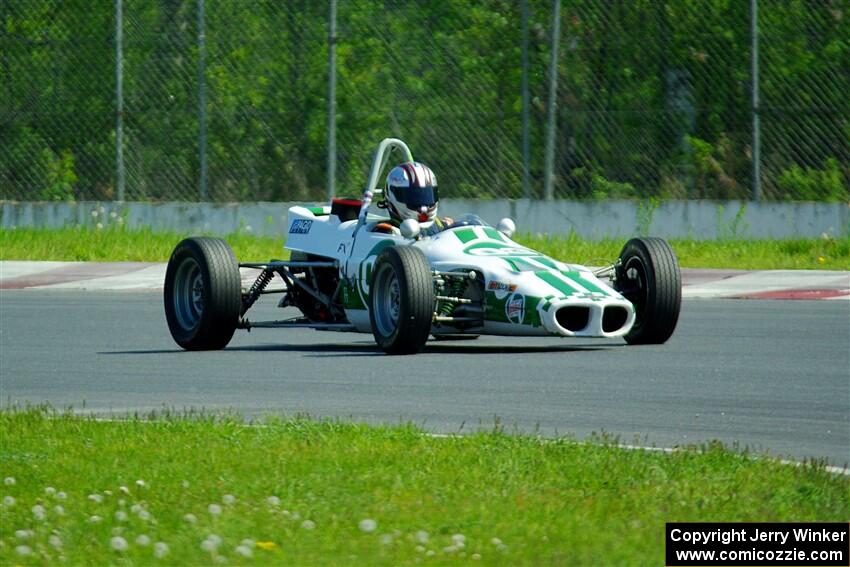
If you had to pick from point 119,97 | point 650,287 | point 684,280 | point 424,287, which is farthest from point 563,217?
point 424,287

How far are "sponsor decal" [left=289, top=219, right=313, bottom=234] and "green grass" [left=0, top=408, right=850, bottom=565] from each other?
6.19 m

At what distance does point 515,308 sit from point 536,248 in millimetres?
8561

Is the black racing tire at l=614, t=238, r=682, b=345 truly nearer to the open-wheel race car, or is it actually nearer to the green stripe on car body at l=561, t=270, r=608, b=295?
the open-wheel race car

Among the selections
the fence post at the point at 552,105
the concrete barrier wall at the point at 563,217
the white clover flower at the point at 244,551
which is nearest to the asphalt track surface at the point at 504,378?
the white clover flower at the point at 244,551

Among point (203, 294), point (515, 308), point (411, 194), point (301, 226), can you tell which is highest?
point (411, 194)

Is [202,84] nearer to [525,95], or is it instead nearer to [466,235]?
[525,95]

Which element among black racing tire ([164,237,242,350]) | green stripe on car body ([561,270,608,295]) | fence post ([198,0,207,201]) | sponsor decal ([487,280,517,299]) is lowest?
black racing tire ([164,237,242,350])

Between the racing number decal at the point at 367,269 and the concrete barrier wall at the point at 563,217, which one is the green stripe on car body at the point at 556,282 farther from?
the concrete barrier wall at the point at 563,217

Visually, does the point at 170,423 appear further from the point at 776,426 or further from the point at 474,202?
the point at 474,202

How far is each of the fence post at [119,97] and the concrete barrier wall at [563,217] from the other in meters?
0.42

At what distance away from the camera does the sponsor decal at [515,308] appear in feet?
40.1

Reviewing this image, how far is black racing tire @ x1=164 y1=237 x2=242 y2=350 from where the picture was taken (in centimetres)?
1323

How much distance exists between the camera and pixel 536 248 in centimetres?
2080

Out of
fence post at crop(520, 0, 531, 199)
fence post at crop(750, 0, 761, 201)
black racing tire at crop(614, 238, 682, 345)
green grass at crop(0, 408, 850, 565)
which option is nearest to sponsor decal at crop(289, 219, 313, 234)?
black racing tire at crop(614, 238, 682, 345)
